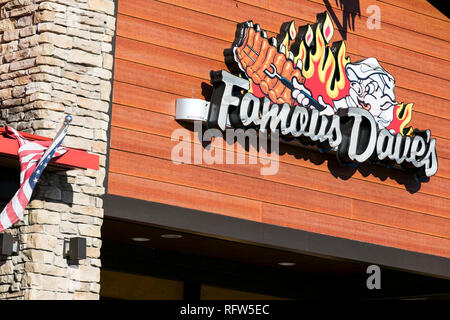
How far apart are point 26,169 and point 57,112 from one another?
103cm

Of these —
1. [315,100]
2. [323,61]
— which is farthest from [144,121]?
[323,61]

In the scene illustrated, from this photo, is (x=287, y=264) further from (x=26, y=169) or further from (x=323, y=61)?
(x=26, y=169)

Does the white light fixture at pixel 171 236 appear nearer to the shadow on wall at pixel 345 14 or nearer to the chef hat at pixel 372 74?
the chef hat at pixel 372 74

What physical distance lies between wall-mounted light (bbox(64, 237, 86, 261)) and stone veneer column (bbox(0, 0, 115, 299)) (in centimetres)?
8

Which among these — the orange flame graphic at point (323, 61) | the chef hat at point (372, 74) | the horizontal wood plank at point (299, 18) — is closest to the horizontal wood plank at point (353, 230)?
the orange flame graphic at point (323, 61)

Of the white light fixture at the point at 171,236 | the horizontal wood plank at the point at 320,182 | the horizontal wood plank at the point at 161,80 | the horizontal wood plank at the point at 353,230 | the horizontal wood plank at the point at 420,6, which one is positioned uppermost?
the horizontal wood plank at the point at 420,6

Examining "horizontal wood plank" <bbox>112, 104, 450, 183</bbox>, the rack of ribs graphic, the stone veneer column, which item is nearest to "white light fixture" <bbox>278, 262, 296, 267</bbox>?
the rack of ribs graphic

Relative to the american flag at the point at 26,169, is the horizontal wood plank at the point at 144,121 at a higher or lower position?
higher

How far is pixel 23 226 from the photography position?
11258 mm

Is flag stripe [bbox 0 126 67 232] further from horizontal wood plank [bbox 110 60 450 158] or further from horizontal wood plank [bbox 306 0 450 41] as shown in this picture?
horizontal wood plank [bbox 306 0 450 41]

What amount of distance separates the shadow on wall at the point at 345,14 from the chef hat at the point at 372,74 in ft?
1.64

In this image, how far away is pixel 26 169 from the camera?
35.3 ft

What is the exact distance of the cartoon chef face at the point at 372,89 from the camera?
49.8 feet
